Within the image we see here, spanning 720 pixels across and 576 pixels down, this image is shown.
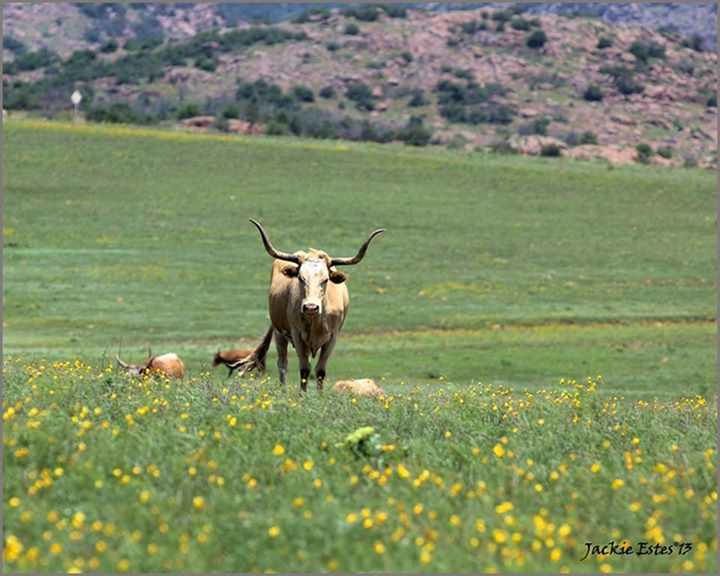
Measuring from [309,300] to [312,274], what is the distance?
1.34 ft

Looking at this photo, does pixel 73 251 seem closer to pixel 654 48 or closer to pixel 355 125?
pixel 355 125

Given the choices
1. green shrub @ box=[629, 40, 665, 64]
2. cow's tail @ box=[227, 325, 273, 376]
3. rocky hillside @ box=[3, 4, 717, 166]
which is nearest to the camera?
cow's tail @ box=[227, 325, 273, 376]

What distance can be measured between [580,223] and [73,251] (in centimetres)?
1970

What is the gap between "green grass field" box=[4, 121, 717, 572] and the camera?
10523mm

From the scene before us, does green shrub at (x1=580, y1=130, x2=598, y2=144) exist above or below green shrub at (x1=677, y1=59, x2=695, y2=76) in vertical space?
above

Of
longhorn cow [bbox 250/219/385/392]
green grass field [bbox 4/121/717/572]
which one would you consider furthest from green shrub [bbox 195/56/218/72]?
longhorn cow [bbox 250/219/385/392]

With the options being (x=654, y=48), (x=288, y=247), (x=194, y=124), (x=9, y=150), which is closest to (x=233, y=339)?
(x=288, y=247)

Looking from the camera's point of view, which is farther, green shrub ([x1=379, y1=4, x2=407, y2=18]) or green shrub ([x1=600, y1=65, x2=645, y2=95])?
green shrub ([x1=379, y1=4, x2=407, y2=18])

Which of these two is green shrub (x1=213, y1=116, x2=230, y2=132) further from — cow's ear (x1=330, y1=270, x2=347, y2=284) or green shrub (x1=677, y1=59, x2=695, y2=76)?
cow's ear (x1=330, y1=270, x2=347, y2=284)

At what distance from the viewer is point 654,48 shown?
139625 millimetres
